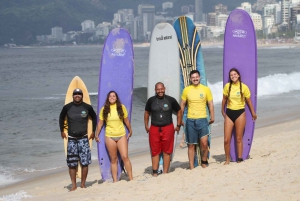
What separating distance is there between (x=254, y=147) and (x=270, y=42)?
137429 mm

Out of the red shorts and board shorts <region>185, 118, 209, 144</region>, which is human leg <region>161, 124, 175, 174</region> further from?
board shorts <region>185, 118, 209, 144</region>

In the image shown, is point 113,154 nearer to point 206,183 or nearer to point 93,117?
point 93,117

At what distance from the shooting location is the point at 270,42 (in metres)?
142

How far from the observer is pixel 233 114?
6.88m

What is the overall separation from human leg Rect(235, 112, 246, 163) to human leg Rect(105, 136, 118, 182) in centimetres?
146

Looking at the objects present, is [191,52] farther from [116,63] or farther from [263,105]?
[263,105]

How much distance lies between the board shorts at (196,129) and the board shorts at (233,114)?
0.33m

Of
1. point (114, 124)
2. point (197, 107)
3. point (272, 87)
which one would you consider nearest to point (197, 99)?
point (197, 107)

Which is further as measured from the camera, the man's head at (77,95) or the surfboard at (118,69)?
the surfboard at (118,69)

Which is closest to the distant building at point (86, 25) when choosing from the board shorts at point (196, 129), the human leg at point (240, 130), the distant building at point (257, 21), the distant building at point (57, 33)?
the distant building at point (57, 33)

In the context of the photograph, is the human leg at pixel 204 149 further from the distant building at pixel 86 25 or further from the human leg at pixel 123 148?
the distant building at pixel 86 25

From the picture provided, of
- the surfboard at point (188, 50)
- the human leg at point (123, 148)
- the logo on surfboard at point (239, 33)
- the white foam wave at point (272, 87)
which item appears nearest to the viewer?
the human leg at point (123, 148)

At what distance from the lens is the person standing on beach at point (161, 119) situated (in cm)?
655

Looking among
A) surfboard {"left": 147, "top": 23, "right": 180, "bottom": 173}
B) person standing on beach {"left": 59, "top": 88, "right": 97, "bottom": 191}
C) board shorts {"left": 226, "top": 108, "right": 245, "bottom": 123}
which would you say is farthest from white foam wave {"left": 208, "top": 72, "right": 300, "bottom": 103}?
person standing on beach {"left": 59, "top": 88, "right": 97, "bottom": 191}
